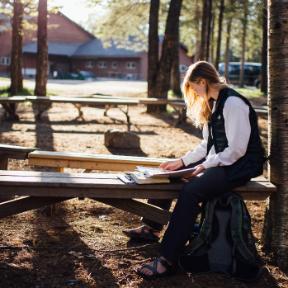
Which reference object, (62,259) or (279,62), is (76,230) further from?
(279,62)

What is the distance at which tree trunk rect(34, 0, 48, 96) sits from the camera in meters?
16.1

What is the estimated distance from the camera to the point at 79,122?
14289 millimetres

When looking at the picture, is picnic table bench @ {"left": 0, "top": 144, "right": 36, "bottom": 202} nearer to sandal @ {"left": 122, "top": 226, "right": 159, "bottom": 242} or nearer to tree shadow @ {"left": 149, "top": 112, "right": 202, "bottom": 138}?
sandal @ {"left": 122, "top": 226, "right": 159, "bottom": 242}

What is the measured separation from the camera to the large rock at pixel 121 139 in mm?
9906

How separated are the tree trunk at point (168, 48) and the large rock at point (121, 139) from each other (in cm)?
709

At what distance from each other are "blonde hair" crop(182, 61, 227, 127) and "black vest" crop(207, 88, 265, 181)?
0.13 metres

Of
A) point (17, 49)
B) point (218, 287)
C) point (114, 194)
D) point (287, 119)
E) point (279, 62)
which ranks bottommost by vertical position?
point (218, 287)

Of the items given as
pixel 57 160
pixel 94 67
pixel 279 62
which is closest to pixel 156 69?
pixel 57 160

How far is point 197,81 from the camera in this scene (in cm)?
421

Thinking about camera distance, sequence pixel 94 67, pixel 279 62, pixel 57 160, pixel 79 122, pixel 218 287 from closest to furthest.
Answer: pixel 218 287 → pixel 279 62 → pixel 57 160 → pixel 79 122 → pixel 94 67

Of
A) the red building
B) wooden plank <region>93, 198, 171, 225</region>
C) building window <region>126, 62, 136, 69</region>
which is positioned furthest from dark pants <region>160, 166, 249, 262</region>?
building window <region>126, 62, 136, 69</region>

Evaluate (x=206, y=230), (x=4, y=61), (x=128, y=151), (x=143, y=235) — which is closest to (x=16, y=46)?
(x=128, y=151)

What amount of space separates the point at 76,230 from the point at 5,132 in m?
6.92

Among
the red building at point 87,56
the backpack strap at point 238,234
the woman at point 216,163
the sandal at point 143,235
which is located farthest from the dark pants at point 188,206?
the red building at point 87,56
